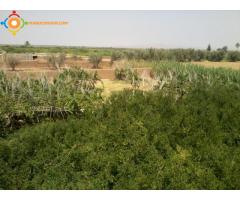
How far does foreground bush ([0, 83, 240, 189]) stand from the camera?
3494 millimetres

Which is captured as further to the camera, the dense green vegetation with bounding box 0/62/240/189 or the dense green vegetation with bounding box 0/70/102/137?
the dense green vegetation with bounding box 0/70/102/137

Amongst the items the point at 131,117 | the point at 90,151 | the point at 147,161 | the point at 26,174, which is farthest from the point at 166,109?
the point at 26,174

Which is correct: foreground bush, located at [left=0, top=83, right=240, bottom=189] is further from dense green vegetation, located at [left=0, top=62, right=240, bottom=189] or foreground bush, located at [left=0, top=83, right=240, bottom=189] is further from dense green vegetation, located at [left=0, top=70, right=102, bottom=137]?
dense green vegetation, located at [left=0, top=70, right=102, bottom=137]

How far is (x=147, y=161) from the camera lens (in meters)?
3.82

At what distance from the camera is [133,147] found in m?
3.97

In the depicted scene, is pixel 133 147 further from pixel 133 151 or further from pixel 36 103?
pixel 36 103

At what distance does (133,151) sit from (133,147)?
0.21 feet

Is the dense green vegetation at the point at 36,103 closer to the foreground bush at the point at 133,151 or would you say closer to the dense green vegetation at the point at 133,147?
the dense green vegetation at the point at 133,147

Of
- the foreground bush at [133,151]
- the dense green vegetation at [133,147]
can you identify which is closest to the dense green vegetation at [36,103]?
the dense green vegetation at [133,147]

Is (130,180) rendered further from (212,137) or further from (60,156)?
(212,137)

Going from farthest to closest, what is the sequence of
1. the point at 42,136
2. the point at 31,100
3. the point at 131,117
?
the point at 31,100
the point at 131,117
the point at 42,136

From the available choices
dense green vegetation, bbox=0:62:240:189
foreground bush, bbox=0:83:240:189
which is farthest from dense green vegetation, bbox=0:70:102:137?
foreground bush, bbox=0:83:240:189

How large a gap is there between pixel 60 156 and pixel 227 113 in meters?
3.17

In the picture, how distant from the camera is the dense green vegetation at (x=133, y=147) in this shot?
351 centimetres
